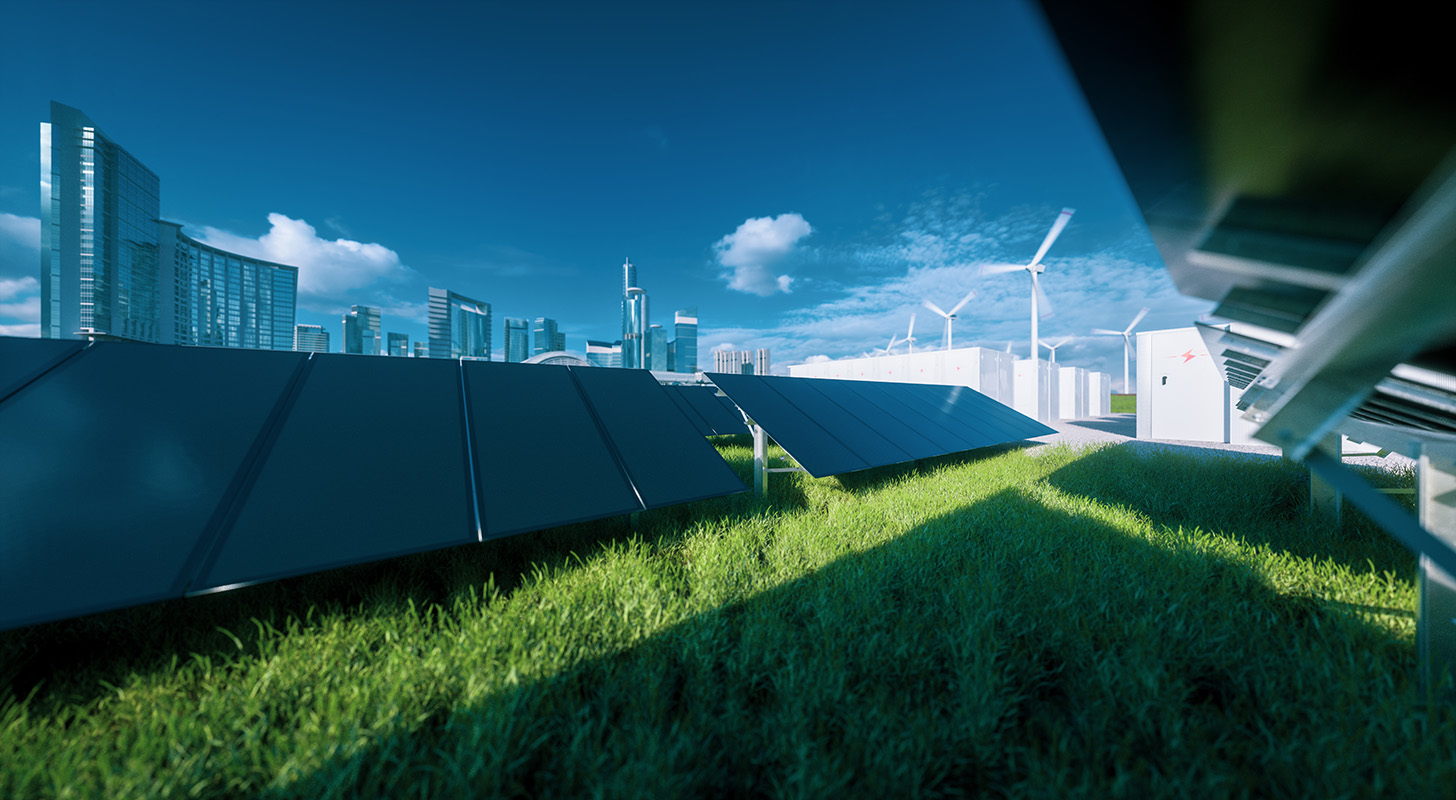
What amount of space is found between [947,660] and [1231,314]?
2.14 metres

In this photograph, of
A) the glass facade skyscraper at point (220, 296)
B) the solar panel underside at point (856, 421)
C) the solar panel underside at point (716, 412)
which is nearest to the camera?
the solar panel underside at point (856, 421)

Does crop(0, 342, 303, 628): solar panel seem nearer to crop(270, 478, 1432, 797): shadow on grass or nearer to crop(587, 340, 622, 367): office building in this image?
crop(270, 478, 1432, 797): shadow on grass

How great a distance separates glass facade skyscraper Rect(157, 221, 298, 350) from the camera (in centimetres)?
4412

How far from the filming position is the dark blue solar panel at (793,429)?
5.23 m

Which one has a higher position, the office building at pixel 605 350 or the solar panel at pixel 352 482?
the office building at pixel 605 350

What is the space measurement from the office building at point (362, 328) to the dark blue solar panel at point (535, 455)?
11602 cm

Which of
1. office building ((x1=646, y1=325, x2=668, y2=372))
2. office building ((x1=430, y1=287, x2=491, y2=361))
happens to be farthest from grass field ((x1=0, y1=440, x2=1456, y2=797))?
office building ((x1=430, y1=287, x2=491, y2=361))

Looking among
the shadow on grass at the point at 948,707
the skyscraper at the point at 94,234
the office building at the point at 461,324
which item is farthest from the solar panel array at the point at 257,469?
the office building at the point at 461,324

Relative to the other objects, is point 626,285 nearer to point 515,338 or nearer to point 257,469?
point 515,338

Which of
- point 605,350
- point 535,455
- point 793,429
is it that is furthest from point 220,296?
point 793,429

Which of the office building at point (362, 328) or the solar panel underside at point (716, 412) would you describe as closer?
the solar panel underside at point (716, 412)

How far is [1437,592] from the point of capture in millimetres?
2355

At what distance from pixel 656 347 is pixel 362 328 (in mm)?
66581

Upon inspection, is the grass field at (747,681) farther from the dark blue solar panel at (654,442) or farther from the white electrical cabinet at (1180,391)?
the white electrical cabinet at (1180,391)
